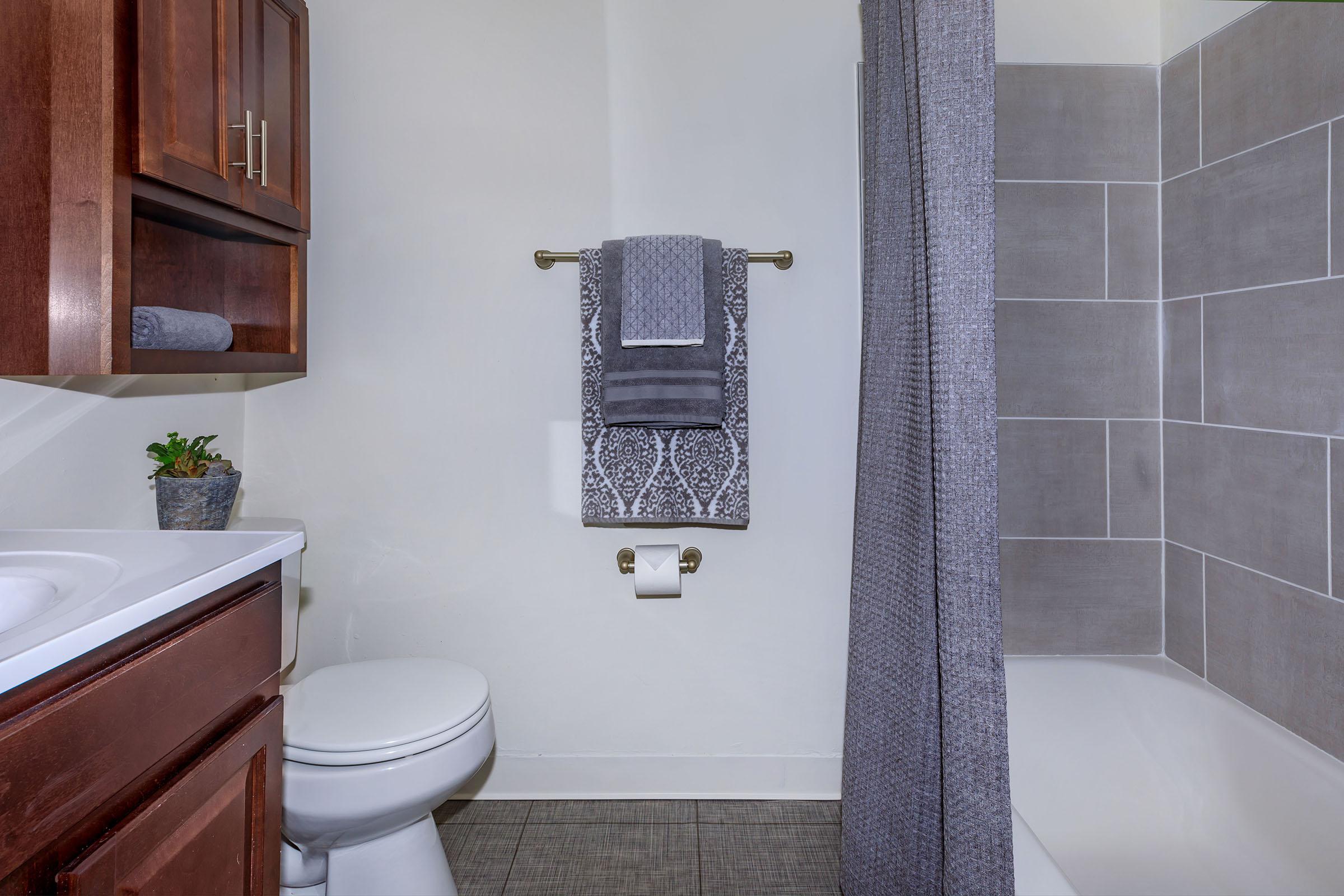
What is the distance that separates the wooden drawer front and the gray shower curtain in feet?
3.10

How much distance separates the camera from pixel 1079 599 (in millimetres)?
1791

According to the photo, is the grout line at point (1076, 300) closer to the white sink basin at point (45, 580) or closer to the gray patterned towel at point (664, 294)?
the gray patterned towel at point (664, 294)

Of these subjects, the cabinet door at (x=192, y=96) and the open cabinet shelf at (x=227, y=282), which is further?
the open cabinet shelf at (x=227, y=282)

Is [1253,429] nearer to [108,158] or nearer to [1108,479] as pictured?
[1108,479]

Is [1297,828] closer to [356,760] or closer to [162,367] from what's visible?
[356,760]

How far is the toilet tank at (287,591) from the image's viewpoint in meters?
1.11

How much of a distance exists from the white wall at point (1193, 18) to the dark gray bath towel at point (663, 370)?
3.76 feet

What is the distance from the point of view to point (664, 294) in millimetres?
1692

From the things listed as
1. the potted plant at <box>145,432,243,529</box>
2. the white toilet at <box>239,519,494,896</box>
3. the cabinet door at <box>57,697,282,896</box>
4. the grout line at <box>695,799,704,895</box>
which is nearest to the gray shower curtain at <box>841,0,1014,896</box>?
the grout line at <box>695,799,704,895</box>

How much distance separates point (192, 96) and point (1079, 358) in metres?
1.93

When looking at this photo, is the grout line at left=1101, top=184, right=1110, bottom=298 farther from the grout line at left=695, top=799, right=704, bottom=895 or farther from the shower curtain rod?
the grout line at left=695, top=799, right=704, bottom=895

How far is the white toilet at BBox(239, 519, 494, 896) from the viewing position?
1.32 meters

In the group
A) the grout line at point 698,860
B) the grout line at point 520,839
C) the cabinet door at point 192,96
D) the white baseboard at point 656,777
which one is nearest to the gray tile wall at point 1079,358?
the white baseboard at point 656,777

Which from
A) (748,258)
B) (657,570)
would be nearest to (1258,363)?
(748,258)
